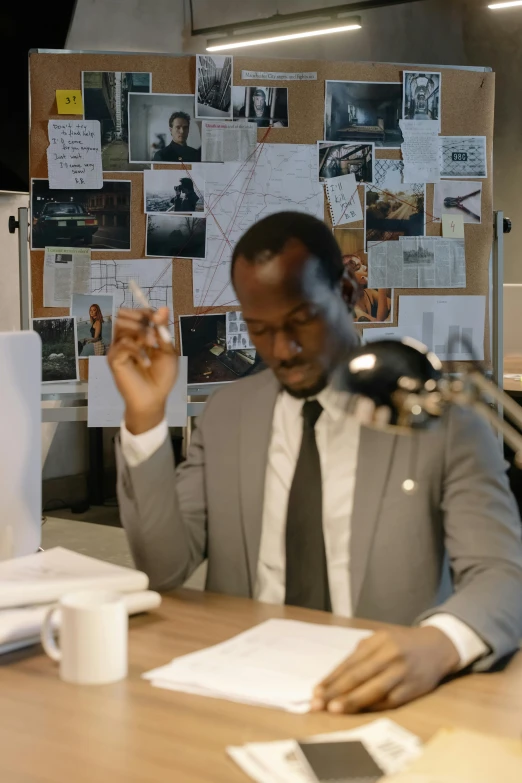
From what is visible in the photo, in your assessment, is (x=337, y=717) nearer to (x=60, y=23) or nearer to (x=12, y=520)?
(x=12, y=520)

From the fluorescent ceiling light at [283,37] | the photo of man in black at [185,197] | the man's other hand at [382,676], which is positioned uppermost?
the fluorescent ceiling light at [283,37]

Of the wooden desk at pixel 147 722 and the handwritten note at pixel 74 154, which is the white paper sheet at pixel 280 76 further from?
the wooden desk at pixel 147 722

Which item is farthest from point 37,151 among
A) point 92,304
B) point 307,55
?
point 307,55

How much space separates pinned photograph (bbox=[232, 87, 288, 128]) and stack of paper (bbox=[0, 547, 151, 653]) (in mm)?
1923

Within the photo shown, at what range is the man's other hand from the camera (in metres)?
1.00

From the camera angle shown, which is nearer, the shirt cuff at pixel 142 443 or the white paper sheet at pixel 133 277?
the shirt cuff at pixel 142 443

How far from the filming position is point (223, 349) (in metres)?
2.98

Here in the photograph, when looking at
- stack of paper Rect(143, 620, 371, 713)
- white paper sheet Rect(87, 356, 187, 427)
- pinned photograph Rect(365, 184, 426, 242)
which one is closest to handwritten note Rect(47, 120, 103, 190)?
white paper sheet Rect(87, 356, 187, 427)

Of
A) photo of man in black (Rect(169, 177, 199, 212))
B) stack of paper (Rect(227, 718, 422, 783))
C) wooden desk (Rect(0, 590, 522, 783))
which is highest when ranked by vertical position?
photo of man in black (Rect(169, 177, 199, 212))

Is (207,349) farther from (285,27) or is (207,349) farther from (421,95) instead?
(285,27)

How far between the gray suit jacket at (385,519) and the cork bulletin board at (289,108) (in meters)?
1.45

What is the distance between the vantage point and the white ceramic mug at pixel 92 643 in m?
1.10

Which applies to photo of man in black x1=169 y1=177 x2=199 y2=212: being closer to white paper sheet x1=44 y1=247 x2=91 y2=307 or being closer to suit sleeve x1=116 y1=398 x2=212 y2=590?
white paper sheet x1=44 y1=247 x2=91 y2=307

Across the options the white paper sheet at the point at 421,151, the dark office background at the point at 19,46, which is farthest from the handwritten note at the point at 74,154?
the dark office background at the point at 19,46
